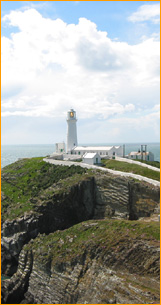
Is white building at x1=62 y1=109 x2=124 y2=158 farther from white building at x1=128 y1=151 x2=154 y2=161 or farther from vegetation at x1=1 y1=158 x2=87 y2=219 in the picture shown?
vegetation at x1=1 y1=158 x2=87 y2=219

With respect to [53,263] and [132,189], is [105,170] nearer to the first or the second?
[132,189]

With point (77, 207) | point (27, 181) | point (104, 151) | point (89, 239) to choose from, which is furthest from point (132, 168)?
point (89, 239)

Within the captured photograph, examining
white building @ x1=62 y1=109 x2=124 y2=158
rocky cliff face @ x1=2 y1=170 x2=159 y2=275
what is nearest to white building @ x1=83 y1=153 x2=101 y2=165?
white building @ x1=62 y1=109 x2=124 y2=158

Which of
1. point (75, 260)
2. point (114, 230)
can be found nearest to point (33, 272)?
point (75, 260)

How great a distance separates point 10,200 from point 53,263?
16589 mm

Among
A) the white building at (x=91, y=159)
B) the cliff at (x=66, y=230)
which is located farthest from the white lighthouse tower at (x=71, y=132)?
the cliff at (x=66, y=230)

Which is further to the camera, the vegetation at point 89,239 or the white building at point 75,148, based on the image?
the white building at point 75,148

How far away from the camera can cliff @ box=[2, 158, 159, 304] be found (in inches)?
1137

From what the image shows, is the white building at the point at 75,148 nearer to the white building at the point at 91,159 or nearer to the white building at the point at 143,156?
the white building at the point at 143,156

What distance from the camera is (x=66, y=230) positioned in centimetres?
3656

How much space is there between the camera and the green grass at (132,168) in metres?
45.8

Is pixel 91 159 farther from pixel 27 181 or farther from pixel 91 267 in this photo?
pixel 91 267

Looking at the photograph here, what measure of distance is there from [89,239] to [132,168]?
19.7 m

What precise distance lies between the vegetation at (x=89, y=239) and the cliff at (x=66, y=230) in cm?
13
